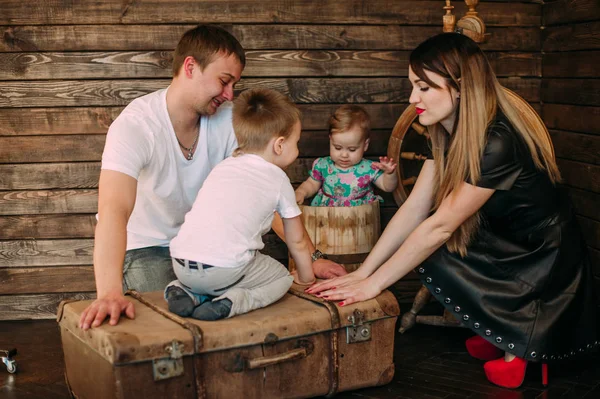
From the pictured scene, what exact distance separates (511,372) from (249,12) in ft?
7.77

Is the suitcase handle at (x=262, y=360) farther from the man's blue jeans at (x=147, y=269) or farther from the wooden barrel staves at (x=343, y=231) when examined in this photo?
the wooden barrel staves at (x=343, y=231)

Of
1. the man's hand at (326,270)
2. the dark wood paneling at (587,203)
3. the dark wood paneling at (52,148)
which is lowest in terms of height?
the man's hand at (326,270)

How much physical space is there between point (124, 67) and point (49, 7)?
0.51 meters

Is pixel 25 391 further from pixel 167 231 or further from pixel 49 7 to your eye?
pixel 49 7

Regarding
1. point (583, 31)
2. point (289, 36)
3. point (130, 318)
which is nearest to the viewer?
point (130, 318)

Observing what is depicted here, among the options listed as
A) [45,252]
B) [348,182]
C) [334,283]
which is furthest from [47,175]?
[334,283]

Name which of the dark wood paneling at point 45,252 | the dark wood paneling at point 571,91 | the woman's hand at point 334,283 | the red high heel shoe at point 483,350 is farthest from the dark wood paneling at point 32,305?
the dark wood paneling at point 571,91

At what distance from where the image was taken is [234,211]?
2707 mm

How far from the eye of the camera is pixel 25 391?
3154 mm

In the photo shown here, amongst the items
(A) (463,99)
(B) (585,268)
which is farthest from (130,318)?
(B) (585,268)

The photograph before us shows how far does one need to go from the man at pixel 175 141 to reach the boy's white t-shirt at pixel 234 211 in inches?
14.7

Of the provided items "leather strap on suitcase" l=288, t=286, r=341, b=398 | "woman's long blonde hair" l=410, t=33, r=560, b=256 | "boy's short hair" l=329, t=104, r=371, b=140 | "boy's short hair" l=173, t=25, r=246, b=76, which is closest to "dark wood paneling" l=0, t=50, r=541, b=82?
"boy's short hair" l=329, t=104, r=371, b=140

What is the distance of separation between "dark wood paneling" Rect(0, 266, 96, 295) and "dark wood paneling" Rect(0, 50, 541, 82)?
3.60ft

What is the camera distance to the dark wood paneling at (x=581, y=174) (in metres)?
3.82
